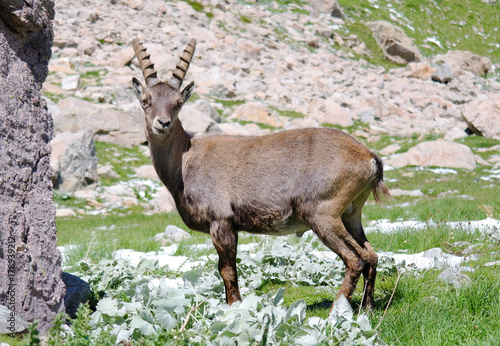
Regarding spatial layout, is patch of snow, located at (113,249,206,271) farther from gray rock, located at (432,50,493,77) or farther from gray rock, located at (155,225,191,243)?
gray rock, located at (432,50,493,77)

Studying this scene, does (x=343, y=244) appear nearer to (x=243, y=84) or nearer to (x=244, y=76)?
(x=243, y=84)

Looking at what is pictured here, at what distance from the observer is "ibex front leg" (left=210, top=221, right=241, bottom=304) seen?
6684 mm

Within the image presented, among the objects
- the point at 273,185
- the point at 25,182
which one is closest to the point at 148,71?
the point at 273,185

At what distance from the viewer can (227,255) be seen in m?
6.74

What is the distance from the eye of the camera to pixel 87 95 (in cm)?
2784

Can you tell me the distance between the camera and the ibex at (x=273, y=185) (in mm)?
6418

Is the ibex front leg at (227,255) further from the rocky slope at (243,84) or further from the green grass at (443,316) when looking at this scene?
the rocky slope at (243,84)

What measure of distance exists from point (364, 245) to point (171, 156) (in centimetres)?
285

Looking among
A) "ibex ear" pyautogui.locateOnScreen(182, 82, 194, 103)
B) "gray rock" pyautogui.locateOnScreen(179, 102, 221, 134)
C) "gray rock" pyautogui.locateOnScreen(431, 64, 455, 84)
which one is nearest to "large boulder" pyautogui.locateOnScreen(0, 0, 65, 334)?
"ibex ear" pyautogui.locateOnScreen(182, 82, 194, 103)

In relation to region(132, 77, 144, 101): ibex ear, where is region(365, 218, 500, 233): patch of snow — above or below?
below

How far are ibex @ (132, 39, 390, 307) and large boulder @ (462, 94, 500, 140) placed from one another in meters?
24.9

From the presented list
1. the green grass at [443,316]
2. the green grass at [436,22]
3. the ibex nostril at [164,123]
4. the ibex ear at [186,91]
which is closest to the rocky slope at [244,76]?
the green grass at [436,22]

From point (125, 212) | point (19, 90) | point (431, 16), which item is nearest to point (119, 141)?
point (125, 212)

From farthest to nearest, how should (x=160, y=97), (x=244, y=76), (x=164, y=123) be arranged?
(x=244, y=76), (x=160, y=97), (x=164, y=123)
